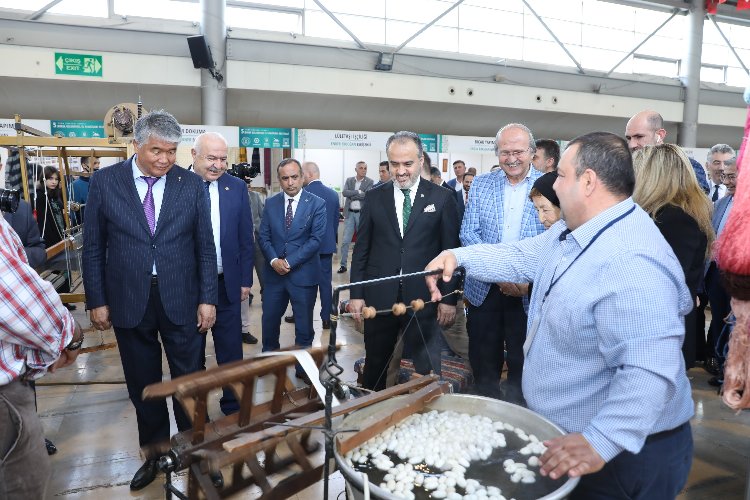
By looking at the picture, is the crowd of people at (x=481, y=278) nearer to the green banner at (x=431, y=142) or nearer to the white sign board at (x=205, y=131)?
the white sign board at (x=205, y=131)

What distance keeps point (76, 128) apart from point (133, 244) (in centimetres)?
782

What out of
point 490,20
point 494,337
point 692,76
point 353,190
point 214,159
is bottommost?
point 494,337

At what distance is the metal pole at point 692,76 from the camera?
11984 mm

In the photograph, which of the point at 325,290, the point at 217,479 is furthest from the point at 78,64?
the point at 217,479

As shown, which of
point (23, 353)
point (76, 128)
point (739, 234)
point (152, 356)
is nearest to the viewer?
point (739, 234)

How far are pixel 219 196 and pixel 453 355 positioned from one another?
→ 2.12m

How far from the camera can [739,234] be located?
1.24 meters

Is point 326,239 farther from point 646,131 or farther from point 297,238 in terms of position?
point 646,131

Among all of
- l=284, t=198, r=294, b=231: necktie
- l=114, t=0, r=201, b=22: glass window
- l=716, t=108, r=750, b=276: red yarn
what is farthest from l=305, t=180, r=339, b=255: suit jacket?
l=114, t=0, r=201, b=22: glass window

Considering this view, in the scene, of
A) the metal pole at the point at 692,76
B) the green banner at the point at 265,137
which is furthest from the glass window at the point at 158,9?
the metal pole at the point at 692,76

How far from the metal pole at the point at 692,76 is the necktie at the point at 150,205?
1316cm

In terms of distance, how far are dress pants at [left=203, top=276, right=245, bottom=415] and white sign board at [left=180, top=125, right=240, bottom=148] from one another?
19.3ft

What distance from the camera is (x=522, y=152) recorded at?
2873 mm

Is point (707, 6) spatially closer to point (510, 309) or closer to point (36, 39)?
point (510, 309)
